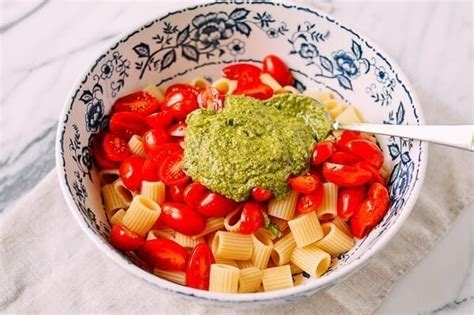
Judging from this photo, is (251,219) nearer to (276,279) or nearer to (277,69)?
(276,279)

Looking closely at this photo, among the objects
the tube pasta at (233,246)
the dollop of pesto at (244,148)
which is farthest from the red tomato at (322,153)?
the tube pasta at (233,246)

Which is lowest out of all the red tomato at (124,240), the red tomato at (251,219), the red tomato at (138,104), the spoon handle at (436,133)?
the red tomato at (251,219)

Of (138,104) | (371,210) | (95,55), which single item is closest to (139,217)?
(138,104)

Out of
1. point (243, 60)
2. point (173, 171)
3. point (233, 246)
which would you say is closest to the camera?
point (233, 246)

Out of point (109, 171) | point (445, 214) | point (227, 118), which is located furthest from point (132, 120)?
point (445, 214)

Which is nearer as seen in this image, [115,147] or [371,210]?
[371,210]

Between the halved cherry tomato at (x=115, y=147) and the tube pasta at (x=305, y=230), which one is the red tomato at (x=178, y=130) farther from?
the tube pasta at (x=305, y=230)
